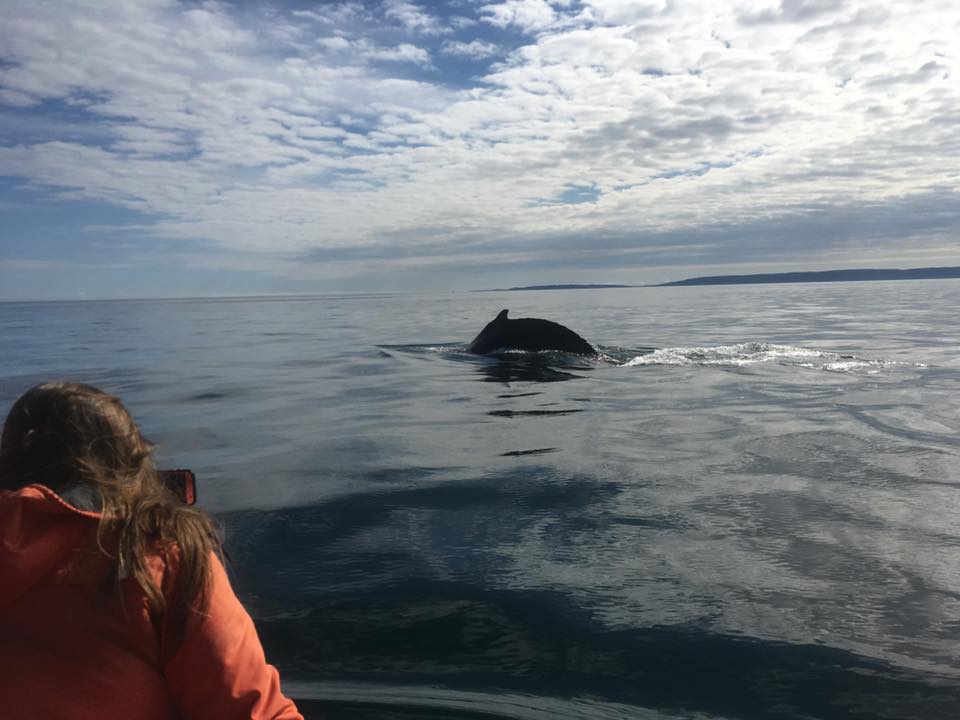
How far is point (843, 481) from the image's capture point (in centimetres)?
785

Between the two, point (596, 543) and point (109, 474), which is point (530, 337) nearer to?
point (596, 543)

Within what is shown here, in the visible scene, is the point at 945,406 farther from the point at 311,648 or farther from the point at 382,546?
the point at 311,648

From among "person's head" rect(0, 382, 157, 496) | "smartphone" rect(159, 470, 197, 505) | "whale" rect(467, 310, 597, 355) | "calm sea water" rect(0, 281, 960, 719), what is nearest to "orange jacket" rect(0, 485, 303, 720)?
"person's head" rect(0, 382, 157, 496)

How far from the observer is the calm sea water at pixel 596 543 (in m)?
4.16

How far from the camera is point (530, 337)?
21203 millimetres

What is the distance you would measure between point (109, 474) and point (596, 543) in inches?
170

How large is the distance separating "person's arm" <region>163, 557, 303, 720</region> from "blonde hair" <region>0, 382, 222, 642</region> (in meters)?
0.06

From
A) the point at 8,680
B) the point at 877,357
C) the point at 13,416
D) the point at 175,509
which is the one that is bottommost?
the point at 877,357

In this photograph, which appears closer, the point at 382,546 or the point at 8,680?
the point at 8,680

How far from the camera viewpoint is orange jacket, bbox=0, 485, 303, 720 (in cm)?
223

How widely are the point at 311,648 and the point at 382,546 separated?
1.70m

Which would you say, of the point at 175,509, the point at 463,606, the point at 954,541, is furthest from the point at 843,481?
the point at 175,509

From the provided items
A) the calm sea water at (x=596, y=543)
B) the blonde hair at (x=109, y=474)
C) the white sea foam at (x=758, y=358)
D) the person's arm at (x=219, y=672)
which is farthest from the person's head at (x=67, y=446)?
the white sea foam at (x=758, y=358)

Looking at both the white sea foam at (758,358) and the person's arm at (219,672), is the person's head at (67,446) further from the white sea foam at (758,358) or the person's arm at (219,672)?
the white sea foam at (758,358)
